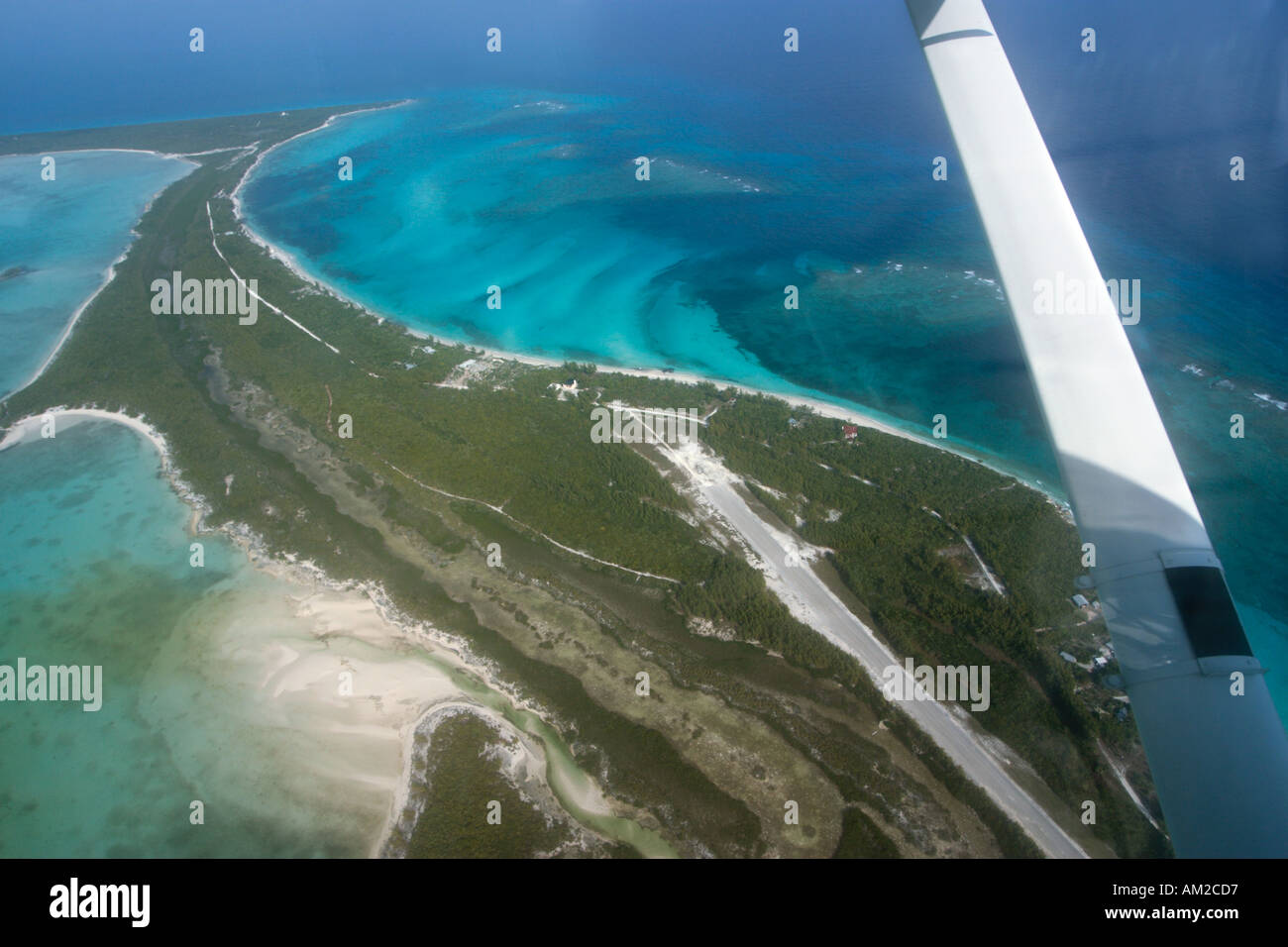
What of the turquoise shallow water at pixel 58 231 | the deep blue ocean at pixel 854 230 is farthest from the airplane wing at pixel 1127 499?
the turquoise shallow water at pixel 58 231

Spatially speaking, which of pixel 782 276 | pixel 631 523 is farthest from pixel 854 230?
pixel 631 523

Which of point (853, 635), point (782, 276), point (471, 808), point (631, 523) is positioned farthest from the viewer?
point (782, 276)

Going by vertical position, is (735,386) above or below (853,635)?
above

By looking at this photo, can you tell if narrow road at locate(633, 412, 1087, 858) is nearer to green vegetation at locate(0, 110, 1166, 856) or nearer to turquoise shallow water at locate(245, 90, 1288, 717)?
green vegetation at locate(0, 110, 1166, 856)

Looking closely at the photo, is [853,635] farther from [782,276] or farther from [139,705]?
[782,276]

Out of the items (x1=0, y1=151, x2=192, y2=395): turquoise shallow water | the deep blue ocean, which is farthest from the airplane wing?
(x1=0, y1=151, x2=192, y2=395): turquoise shallow water

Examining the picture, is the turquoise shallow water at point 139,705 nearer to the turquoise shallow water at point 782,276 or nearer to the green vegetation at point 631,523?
the green vegetation at point 631,523
